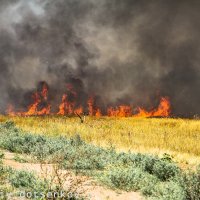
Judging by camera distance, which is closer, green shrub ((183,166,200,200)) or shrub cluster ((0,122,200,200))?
green shrub ((183,166,200,200))

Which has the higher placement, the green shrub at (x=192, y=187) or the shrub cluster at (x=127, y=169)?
the shrub cluster at (x=127, y=169)

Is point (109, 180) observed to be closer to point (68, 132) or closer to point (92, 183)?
point (92, 183)

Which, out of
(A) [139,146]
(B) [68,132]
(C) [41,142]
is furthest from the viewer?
(B) [68,132]

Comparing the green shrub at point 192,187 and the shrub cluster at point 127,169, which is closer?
the green shrub at point 192,187

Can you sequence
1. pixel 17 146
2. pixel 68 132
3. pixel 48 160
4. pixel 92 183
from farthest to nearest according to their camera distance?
pixel 68 132 < pixel 17 146 < pixel 48 160 < pixel 92 183

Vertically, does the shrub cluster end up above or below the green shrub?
above

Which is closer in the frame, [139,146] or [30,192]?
[30,192]

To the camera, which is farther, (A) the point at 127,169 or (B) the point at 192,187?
(A) the point at 127,169

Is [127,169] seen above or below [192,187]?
above

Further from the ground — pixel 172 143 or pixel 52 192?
pixel 172 143

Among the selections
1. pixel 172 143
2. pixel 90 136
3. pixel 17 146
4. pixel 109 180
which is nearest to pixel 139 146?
pixel 172 143

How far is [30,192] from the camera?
9.20 meters

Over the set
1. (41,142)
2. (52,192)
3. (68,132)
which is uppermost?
(68,132)

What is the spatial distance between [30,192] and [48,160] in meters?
5.15
